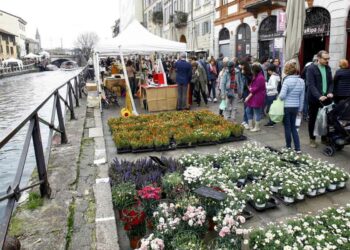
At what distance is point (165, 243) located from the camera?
3102mm

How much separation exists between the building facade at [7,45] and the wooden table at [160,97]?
6191 centimetres

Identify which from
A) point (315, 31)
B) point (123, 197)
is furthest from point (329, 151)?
point (315, 31)

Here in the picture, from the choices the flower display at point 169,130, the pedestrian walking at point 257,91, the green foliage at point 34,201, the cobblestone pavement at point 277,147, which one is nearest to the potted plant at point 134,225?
the cobblestone pavement at point 277,147

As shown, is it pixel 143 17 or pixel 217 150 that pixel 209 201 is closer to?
pixel 217 150

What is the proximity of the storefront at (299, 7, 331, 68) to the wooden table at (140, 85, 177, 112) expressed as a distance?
6421mm

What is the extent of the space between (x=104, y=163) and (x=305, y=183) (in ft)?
10.5

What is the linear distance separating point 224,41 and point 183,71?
13.4 metres

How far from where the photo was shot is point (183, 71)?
11250mm

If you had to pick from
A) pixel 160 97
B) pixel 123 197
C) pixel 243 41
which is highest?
pixel 243 41

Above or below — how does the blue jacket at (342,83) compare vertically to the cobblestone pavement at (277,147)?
above

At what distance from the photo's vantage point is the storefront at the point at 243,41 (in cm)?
2020

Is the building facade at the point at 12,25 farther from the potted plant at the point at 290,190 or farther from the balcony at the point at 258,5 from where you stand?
the potted plant at the point at 290,190

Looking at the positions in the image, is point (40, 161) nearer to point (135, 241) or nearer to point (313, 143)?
point (135, 241)

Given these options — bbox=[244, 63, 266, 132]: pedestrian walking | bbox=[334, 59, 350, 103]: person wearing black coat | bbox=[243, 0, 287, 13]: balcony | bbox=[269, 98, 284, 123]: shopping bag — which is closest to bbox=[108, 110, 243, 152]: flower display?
bbox=[244, 63, 266, 132]: pedestrian walking
